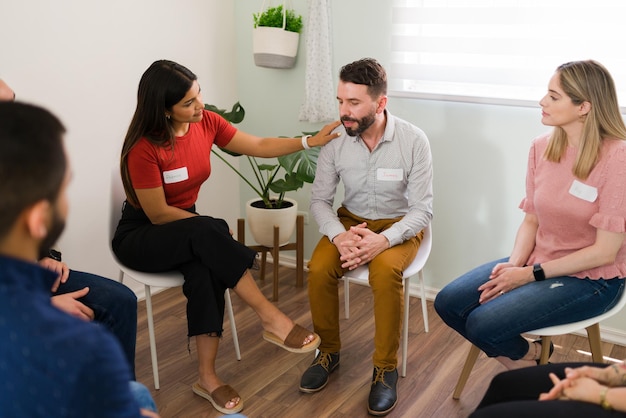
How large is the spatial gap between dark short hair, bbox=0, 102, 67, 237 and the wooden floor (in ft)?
5.28

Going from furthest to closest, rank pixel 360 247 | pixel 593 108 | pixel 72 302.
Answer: pixel 360 247, pixel 593 108, pixel 72 302

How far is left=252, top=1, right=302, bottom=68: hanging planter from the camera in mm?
3357

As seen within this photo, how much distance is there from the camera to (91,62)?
300 centimetres

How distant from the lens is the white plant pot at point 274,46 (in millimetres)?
3355

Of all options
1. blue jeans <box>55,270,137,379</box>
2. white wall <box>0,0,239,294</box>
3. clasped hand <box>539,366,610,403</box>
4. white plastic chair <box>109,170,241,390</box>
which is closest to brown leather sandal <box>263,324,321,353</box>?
white plastic chair <box>109,170,241,390</box>

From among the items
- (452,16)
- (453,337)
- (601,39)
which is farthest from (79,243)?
(601,39)

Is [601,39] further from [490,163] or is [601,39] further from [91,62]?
[91,62]

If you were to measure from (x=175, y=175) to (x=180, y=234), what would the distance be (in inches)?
10.3

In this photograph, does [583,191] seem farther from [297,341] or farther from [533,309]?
[297,341]

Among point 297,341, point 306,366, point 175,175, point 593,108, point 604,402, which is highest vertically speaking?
point 593,108

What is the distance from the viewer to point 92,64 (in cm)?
301

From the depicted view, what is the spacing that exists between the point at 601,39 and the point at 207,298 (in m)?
1.92

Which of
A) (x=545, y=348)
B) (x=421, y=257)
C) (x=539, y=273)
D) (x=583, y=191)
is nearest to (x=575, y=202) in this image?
(x=583, y=191)

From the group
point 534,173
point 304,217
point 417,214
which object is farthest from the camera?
point 304,217
